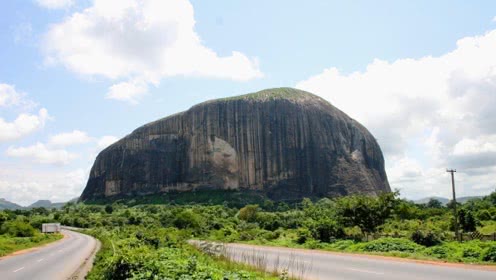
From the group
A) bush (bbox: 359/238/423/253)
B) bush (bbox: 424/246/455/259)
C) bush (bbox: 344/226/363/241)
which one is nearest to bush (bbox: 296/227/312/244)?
bush (bbox: 344/226/363/241)

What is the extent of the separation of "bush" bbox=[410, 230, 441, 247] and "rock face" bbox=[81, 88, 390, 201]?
91468 mm

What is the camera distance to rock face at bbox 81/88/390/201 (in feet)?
396

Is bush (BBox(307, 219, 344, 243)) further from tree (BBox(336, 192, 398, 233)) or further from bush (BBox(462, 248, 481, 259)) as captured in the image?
bush (BBox(462, 248, 481, 259))

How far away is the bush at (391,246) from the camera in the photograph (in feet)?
78.9

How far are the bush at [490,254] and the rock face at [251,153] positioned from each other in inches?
3911

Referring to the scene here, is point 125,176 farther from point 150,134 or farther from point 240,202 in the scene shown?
point 240,202

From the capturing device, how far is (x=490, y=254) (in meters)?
18.1

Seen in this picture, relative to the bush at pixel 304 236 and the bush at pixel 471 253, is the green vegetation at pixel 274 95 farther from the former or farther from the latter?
the bush at pixel 471 253

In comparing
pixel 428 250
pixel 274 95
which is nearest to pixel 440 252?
pixel 428 250

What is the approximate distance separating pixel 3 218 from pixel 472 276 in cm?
6810

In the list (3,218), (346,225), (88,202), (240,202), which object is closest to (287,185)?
(240,202)

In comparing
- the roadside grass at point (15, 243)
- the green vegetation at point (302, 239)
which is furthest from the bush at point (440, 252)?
the roadside grass at point (15, 243)

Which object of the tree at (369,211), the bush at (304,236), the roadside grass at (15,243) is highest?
the tree at (369,211)

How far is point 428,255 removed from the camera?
2152 cm
